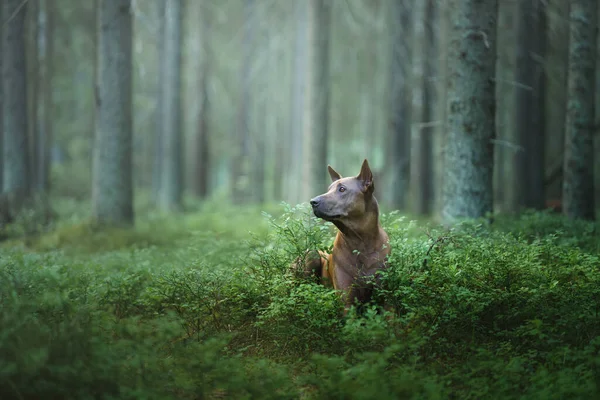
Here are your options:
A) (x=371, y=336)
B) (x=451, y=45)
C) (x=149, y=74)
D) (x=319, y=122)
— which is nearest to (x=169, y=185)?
(x=319, y=122)

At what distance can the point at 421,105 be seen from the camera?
57.1 feet

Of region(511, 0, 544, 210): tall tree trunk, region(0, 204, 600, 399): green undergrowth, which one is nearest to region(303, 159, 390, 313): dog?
region(0, 204, 600, 399): green undergrowth

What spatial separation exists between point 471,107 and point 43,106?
16076 millimetres

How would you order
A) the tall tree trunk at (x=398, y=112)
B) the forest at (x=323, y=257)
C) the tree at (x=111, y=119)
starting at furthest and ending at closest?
the tall tree trunk at (x=398, y=112)
the tree at (x=111, y=119)
the forest at (x=323, y=257)

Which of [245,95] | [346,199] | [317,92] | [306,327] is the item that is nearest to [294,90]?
[245,95]

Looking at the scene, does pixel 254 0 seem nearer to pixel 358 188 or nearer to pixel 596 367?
pixel 358 188

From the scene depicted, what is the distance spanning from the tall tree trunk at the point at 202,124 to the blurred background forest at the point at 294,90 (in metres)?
A: 0.07

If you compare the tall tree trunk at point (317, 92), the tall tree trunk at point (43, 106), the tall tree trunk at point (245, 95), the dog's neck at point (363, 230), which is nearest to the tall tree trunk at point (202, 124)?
the tall tree trunk at point (245, 95)

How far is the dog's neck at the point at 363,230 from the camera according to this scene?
6059 millimetres

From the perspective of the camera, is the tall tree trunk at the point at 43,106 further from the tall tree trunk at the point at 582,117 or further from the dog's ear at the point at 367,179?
the tall tree trunk at the point at 582,117

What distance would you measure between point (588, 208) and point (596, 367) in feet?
23.4

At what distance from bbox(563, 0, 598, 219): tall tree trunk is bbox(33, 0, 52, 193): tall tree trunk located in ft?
51.2

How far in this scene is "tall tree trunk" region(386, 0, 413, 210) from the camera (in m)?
18.8

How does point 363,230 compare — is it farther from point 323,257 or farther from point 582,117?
point 582,117
